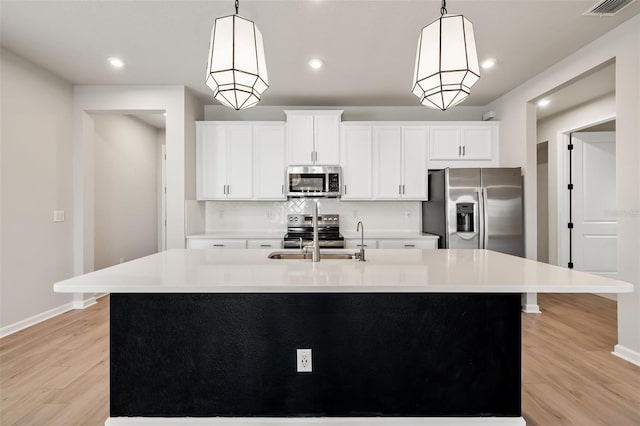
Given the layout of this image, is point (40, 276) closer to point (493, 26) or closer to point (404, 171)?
point (404, 171)

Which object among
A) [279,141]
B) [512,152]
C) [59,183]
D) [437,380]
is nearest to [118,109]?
[59,183]

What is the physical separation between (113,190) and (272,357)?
4.38 metres

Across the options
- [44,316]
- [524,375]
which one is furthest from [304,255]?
[44,316]

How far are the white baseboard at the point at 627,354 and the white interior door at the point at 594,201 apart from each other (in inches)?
108

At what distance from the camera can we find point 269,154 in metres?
4.46

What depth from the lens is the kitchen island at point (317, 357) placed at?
1.81 meters

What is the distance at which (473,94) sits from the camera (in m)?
4.39

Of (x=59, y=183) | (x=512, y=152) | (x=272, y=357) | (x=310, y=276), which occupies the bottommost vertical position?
(x=272, y=357)

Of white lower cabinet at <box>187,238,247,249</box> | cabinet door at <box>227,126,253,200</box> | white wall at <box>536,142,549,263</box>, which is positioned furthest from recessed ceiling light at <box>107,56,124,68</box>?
white wall at <box>536,142,549,263</box>

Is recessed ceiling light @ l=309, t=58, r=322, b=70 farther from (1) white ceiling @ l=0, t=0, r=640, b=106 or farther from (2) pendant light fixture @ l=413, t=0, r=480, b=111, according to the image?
Answer: (2) pendant light fixture @ l=413, t=0, r=480, b=111

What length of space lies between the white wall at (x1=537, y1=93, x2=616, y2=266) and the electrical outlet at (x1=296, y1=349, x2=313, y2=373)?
16.4 ft

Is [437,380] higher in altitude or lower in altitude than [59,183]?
lower

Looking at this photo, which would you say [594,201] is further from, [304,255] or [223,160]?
[223,160]

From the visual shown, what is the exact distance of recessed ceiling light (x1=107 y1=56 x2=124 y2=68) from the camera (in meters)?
3.38
